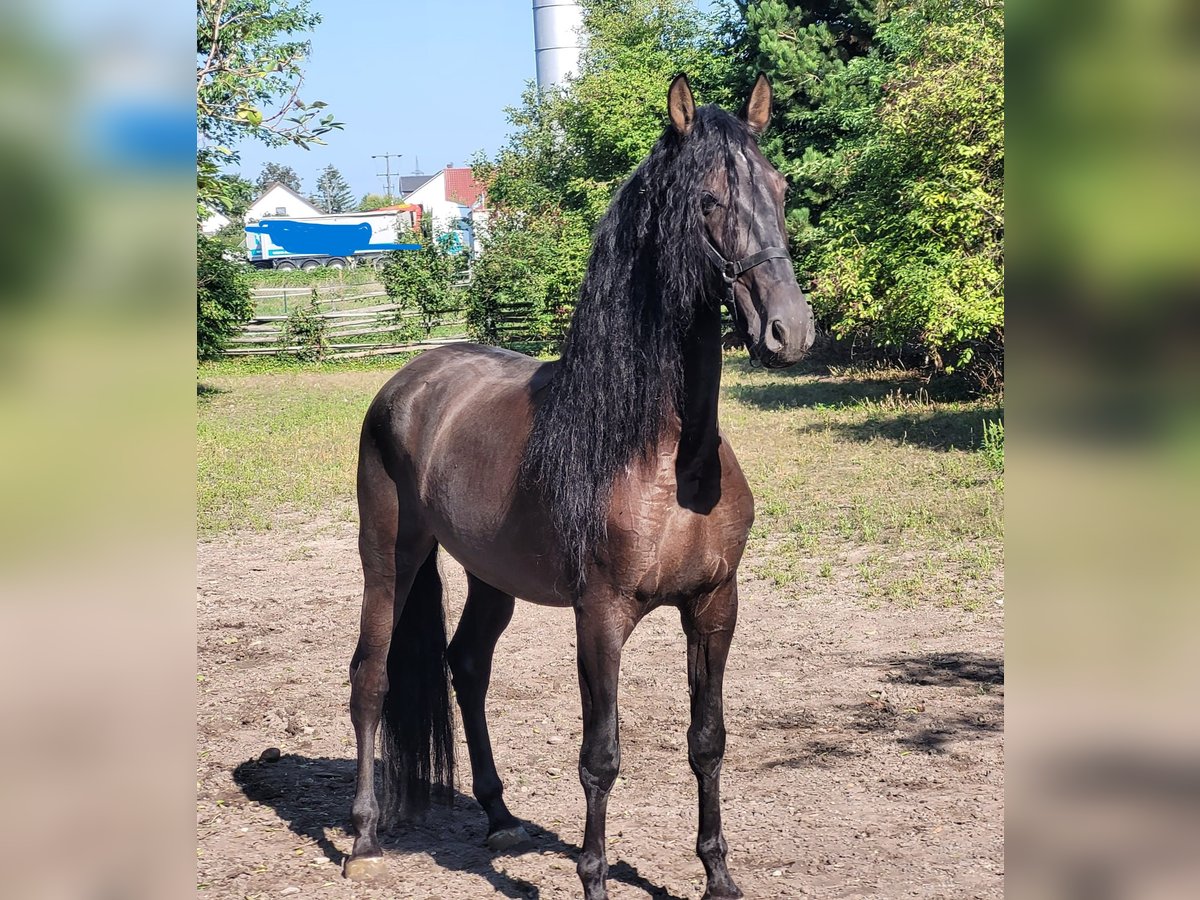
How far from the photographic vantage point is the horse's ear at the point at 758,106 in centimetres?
306

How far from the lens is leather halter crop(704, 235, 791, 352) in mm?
2643

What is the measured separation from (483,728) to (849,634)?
2692 mm

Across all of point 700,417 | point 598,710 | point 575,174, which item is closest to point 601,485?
point 700,417

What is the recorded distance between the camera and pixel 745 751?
15.2ft

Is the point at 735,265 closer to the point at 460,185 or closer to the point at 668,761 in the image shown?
the point at 668,761

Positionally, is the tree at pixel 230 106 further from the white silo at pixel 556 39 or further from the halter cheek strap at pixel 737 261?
the white silo at pixel 556 39

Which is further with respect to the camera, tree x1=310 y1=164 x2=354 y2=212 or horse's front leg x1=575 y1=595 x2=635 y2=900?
tree x1=310 y1=164 x2=354 y2=212

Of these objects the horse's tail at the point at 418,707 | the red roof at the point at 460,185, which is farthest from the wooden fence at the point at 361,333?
the red roof at the point at 460,185

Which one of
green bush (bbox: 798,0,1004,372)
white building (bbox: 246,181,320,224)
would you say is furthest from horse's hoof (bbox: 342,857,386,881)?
white building (bbox: 246,181,320,224)

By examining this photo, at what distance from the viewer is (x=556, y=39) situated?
152 ft

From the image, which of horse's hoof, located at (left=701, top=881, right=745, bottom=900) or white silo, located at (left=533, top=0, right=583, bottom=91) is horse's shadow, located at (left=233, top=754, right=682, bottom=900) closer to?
horse's hoof, located at (left=701, top=881, right=745, bottom=900)
